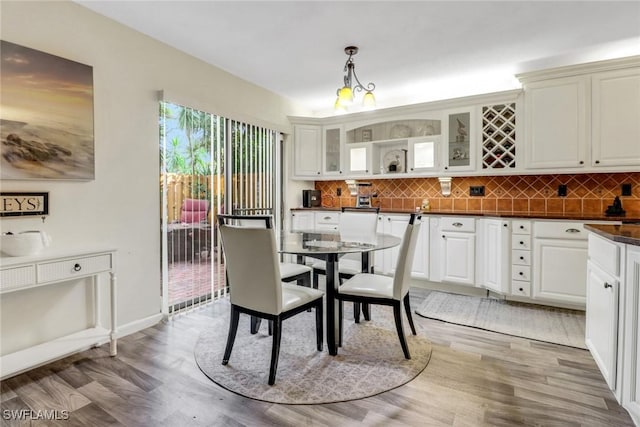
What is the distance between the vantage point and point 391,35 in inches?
108

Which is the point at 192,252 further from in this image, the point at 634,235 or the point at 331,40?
the point at 634,235

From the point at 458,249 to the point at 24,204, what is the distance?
147 inches

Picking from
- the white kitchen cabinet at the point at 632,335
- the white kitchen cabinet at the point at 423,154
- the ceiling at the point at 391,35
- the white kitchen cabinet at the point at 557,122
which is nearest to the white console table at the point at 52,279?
the ceiling at the point at 391,35

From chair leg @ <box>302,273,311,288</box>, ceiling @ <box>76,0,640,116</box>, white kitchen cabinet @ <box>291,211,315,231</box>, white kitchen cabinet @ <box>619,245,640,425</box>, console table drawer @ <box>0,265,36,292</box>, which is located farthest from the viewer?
white kitchen cabinet @ <box>291,211,315,231</box>

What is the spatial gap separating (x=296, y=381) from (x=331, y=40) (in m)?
2.64

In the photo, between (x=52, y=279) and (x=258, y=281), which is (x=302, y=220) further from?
(x=52, y=279)

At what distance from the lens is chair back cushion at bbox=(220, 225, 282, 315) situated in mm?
1902

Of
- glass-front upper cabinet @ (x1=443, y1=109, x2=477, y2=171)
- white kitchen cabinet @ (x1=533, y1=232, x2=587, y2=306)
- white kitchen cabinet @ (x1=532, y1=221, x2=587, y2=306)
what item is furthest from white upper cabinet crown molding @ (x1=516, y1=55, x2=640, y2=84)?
white kitchen cabinet @ (x1=533, y1=232, x2=587, y2=306)

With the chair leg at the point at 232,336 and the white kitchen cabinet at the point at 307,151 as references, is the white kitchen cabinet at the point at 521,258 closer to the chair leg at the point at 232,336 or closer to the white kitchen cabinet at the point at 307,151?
the white kitchen cabinet at the point at 307,151

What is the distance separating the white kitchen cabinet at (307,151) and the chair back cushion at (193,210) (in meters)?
1.63

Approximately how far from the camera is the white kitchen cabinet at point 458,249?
3.56 metres

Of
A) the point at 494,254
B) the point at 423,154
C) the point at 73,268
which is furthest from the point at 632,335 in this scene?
the point at 73,268

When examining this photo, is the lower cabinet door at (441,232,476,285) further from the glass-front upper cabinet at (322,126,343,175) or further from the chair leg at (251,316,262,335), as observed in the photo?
the chair leg at (251,316,262,335)

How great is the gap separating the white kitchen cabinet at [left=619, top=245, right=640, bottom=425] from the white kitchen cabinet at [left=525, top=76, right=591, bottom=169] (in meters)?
2.15
